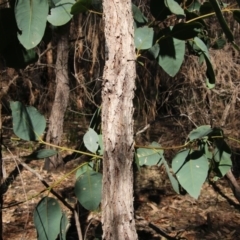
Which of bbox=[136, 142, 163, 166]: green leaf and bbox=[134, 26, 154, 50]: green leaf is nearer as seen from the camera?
bbox=[134, 26, 154, 50]: green leaf

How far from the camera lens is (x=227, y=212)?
4.09 metres

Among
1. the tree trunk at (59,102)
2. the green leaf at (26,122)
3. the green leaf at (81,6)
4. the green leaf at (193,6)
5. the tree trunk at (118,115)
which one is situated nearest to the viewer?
the tree trunk at (118,115)

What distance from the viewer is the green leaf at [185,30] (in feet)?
3.66

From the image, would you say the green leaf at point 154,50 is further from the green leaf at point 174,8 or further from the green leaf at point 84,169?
the green leaf at point 84,169

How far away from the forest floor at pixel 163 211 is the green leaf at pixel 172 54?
2.35 m

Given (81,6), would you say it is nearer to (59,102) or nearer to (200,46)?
(200,46)

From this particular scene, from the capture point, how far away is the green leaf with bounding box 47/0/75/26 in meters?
1.09

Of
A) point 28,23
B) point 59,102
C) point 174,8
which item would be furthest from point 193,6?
point 59,102

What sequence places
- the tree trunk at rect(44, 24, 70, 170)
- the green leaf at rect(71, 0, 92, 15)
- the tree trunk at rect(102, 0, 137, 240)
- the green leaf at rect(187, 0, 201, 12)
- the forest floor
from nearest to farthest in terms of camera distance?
the tree trunk at rect(102, 0, 137, 240)
the green leaf at rect(71, 0, 92, 15)
the green leaf at rect(187, 0, 201, 12)
the forest floor
the tree trunk at rect(44, 24, 70, 170)

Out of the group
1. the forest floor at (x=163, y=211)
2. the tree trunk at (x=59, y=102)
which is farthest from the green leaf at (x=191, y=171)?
the tree trunk at (x=59, y=102)

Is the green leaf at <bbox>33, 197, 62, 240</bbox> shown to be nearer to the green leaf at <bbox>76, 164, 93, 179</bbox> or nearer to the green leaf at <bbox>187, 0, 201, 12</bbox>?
the green leaf at <bbox>76, 164, 93, 179</bbox>

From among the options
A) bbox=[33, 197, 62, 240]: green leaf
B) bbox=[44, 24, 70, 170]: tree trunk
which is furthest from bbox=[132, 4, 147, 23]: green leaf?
bbox=[44, 24, 70, 170]: tree trunk

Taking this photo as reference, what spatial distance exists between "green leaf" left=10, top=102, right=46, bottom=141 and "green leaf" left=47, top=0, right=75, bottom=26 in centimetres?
20

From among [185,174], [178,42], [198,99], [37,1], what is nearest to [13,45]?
[37,1]
